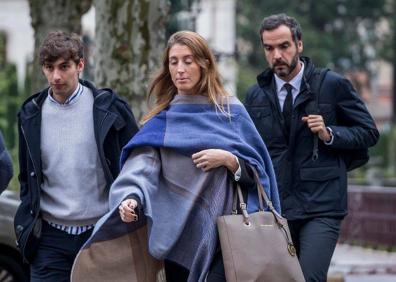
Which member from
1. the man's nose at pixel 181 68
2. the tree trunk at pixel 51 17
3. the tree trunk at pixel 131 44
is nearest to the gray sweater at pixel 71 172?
the man's nose at pixel 181 68

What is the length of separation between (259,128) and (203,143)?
129cm

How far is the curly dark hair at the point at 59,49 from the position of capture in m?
6.29

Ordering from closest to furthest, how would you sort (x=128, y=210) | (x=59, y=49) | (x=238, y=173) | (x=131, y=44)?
1. (x=128, y=210)
2. (x=238, y=173)
3. (x=59, y=49)
4. (x=131, y=44)

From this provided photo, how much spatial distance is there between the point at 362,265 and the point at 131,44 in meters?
6.08

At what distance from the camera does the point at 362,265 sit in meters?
16.0

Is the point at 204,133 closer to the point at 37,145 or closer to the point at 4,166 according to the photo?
the point at 37,145

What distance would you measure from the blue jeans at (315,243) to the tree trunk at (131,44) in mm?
4155

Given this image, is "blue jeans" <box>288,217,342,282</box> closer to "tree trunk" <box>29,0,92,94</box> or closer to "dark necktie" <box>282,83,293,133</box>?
"dark necktie" <box>282,83,293,133</box>

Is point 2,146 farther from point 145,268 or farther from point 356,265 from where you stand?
point 356,265

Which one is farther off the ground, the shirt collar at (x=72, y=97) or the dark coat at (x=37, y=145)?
the shirt collar at (x=72, y=97)

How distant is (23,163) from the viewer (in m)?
6.54

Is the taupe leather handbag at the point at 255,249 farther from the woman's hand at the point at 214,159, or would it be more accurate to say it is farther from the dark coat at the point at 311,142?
the dark coat at the point at 311,142

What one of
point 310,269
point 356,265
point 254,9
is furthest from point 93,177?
point 254,9

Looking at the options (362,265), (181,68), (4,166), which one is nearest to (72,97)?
(4,166)
